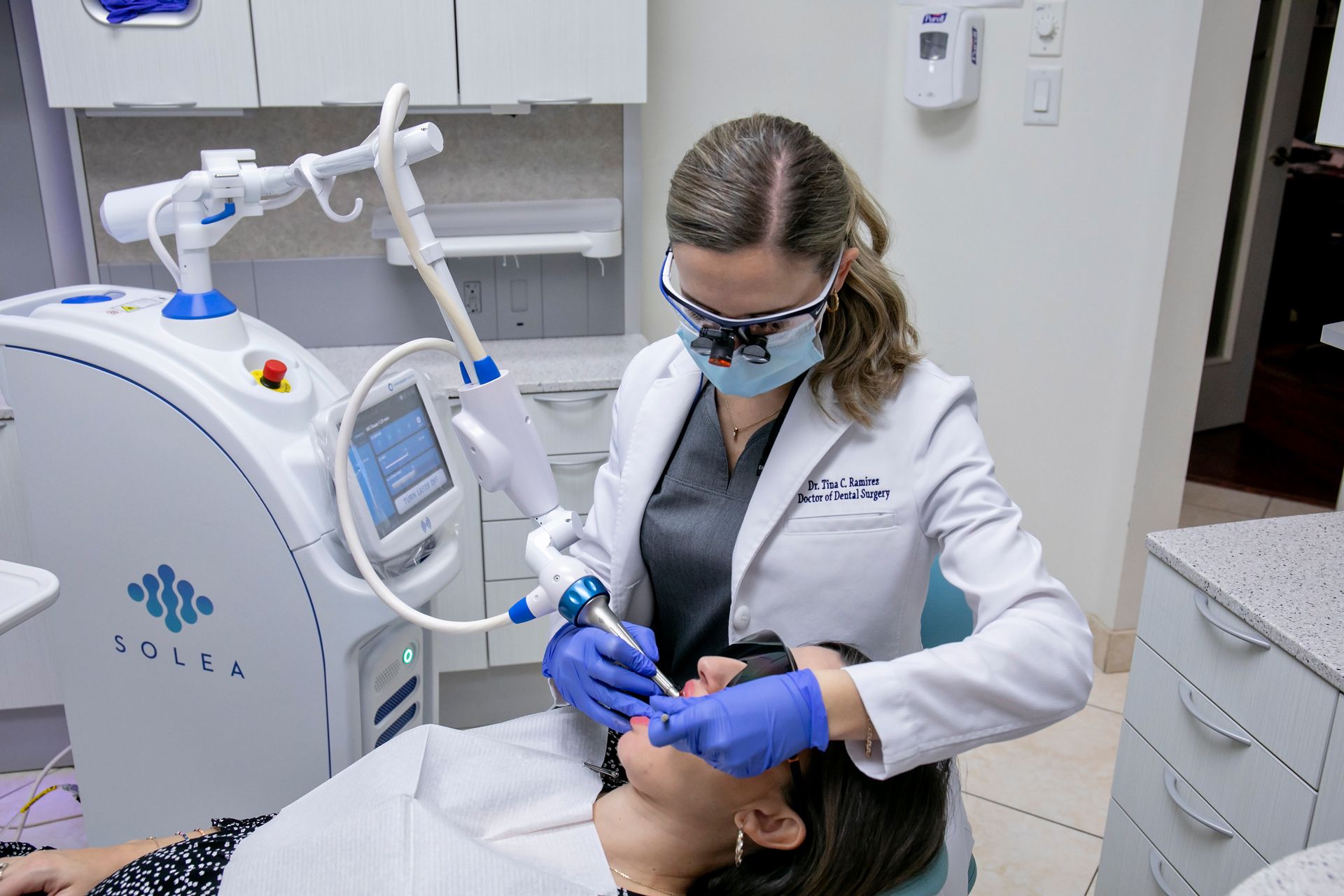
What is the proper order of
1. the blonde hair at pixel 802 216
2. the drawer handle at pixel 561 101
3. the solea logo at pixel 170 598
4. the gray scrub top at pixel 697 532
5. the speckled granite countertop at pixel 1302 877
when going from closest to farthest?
the speckled granite countertop at pixel 1302 877 < the blonde hair at pixel 802 216 < the gray scrub top at pixel 697 532 < the solea logo at pixel 170 598 < the drawer handle at pixel 561 101

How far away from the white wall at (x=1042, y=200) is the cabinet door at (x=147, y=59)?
957mm

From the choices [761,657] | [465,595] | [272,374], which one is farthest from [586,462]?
[761,657]

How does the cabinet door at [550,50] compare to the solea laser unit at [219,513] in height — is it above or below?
above

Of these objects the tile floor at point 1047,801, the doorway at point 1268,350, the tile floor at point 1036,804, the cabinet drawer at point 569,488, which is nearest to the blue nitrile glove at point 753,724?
the tile floor at point 1047,801

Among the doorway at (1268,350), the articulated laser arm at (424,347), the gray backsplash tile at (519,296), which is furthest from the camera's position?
the doorway at (1268,350)

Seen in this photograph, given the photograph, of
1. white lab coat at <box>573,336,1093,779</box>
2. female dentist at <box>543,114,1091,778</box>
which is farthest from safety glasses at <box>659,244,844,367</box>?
white lab coat at <box>573,336,1093,779</box>

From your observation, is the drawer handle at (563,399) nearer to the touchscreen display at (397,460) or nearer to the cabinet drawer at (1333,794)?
the touchscreen display at (397,460)

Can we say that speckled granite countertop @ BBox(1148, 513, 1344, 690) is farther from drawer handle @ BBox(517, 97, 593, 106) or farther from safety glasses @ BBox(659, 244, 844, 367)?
drawer handle @ BBox(517, 97, 593, 106)

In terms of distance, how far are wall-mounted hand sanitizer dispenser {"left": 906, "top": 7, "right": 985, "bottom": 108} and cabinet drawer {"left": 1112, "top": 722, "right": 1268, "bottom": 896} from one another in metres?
1.49

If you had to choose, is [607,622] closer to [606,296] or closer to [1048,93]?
[606,296]

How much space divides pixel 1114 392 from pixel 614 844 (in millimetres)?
1717

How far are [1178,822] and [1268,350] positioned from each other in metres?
4.12

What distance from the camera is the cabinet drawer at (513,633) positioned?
2.44 meters

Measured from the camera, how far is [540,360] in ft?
8.18
